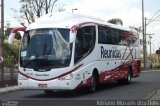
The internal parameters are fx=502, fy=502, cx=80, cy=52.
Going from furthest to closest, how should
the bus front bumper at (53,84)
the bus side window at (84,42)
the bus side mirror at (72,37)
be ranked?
the bus side window at (84,42) → the bus front bumper at (53,84) → the bus side mirror at (72,37)

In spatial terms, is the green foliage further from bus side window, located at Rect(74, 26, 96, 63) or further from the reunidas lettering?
bus side window, located at Rect(74, 26, 96, 63)

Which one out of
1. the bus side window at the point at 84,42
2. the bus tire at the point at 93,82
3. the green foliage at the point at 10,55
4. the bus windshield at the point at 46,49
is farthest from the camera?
the green foliage at the point at 10,55

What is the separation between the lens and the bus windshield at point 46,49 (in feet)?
69.3

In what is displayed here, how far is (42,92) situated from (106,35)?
4.42 metres

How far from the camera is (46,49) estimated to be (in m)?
21.3

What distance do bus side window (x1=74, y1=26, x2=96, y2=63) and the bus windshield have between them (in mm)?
617

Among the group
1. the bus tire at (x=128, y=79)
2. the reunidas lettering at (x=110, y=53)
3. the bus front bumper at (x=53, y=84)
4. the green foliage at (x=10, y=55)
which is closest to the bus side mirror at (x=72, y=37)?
the bus front bumper at (x=53, y=84)

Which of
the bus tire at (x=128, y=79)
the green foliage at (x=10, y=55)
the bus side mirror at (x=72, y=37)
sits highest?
the bus side mirror at (x=72, y=37)

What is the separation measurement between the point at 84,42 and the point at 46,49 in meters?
2.05

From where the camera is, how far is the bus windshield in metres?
21.1

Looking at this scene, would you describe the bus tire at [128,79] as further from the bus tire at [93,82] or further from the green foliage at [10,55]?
the green foliage at [10,55]

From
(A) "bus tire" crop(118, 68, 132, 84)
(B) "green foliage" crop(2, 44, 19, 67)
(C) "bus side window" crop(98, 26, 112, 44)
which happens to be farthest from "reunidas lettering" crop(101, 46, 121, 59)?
(B) "green foliage" crop(2, 44, 19, 67)

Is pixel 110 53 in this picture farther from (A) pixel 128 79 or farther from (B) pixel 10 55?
(B) pixel 10 55

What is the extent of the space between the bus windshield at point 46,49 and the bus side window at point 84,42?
62 centimetres
